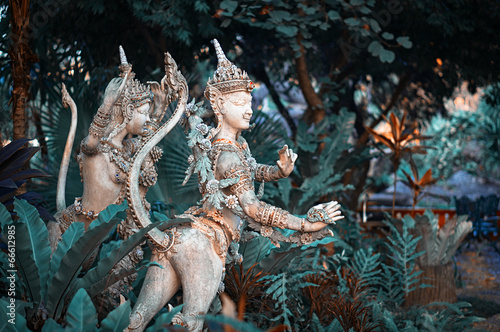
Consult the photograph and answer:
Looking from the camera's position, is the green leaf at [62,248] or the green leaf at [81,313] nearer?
the green leaf at [81,313]

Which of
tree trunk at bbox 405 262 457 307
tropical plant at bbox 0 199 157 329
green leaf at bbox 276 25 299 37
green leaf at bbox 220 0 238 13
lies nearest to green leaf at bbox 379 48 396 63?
green leaf at bbox 276 25 299 37

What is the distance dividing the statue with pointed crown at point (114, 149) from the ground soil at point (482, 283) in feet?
10.4

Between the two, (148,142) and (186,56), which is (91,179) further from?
(186,56)

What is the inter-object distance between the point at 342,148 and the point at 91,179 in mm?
3655

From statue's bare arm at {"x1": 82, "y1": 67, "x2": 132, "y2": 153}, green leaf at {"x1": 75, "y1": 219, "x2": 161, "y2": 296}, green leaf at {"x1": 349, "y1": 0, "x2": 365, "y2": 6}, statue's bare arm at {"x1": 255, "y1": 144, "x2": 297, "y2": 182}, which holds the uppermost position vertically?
green leaf at {"x1": 349, "y1": 0, "x2": 365, "y2": 6}

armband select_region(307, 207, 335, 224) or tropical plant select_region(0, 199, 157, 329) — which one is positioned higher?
armband select_region(307, 207, 335, 224)

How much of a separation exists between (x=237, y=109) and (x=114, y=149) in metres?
1.22

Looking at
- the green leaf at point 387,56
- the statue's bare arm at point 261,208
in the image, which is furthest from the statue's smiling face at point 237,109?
the green leaf at point 387,56

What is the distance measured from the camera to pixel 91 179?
3693mm

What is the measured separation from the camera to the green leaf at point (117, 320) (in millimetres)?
2316

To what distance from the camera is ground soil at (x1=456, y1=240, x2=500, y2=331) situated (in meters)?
5.06

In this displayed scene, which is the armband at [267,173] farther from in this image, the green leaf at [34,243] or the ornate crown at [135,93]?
the green leaf at [34,243]

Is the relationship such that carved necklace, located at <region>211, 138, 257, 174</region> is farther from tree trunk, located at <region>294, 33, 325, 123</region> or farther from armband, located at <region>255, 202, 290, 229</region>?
tree trunk, located at <region>294, 33, 325, 123</region>

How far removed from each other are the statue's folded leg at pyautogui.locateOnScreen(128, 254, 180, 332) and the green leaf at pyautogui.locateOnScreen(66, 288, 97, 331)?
0.36 meters
